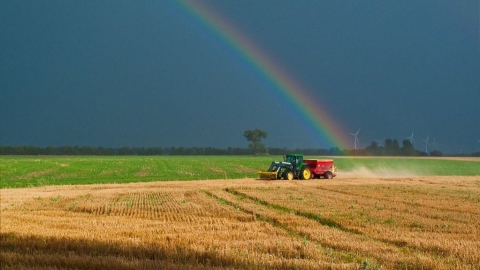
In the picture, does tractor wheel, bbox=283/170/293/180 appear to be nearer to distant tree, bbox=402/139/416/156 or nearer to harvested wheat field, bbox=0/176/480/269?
harvested wheat field, bbox=0/176/480/269

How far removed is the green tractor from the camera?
47.3m

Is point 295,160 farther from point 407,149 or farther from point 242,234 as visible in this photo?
point 407,149

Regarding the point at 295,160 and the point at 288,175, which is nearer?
the point at 288,175

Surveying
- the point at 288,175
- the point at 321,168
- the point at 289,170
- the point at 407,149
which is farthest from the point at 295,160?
the point at 407,149

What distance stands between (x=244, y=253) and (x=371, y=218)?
903 cm

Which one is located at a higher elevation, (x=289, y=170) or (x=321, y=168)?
(x=321, y=168)

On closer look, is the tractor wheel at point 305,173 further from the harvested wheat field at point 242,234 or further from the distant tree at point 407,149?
the distant tree at point 407,149

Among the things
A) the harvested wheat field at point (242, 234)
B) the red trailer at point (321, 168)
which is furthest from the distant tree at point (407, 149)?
the harvested wheat field at point (242, 234)

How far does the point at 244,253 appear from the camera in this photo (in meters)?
12.7

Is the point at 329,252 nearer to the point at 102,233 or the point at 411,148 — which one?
the point at 102,233

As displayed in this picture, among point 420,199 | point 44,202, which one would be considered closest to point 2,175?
point 44,202

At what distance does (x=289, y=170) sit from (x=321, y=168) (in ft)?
18.5

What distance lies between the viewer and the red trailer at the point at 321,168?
5112 cm

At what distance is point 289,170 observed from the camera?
47.5m
